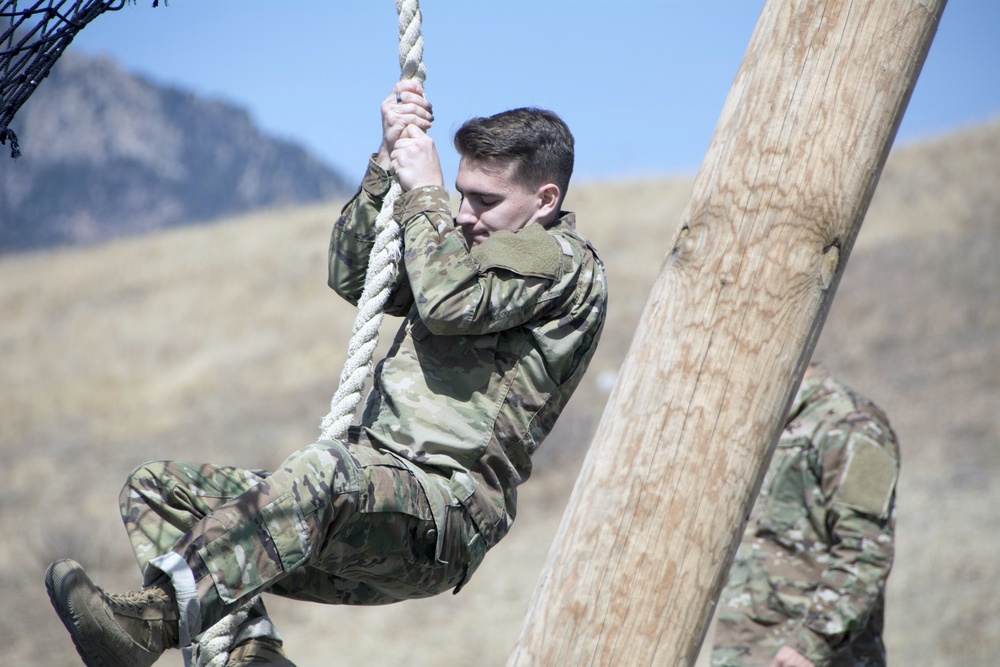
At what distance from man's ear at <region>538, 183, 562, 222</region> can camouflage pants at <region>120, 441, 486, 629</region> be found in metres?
0.84

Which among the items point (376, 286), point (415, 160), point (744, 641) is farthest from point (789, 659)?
point (415, 160)

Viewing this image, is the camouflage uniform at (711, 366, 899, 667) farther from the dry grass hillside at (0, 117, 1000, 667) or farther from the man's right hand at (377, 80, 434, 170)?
the dry grass hillside at (0, 117, 1000, 667)

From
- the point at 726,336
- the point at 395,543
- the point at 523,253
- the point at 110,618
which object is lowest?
the point at 110,618

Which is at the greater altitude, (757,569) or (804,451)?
(804,451)

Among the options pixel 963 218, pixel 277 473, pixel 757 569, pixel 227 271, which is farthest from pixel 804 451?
pixel 227 271

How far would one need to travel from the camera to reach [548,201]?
9.48ft

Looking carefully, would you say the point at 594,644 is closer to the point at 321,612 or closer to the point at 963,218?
the point at 321,612

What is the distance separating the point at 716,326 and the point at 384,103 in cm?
127

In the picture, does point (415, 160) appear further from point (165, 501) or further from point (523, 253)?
point (165, 501)

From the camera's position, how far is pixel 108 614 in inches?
78.3

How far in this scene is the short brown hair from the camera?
281 centimetres

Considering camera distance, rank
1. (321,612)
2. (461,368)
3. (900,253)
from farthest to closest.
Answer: (900,253)
(321,612)
(461,368)

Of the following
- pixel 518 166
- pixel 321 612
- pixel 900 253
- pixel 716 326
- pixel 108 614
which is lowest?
pixel 321 612

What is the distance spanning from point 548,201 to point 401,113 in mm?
492
